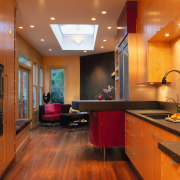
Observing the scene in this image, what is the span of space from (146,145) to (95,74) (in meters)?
6.36

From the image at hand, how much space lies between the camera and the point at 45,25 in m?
5.09

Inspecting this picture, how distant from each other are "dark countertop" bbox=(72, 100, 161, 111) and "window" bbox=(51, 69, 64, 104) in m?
5.61

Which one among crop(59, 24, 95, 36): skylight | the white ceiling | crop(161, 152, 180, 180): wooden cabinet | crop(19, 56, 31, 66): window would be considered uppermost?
crop(59, 24, 95, 36): skylight

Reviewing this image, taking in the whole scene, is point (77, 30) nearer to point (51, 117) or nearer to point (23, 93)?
point (23, 93)

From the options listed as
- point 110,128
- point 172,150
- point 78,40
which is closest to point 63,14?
Answer: point 110,128

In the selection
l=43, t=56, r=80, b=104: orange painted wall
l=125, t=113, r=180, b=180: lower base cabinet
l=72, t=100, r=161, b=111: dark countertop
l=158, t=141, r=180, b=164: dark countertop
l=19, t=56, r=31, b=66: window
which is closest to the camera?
l=158, t=141, r=180, b=164: dark countertop

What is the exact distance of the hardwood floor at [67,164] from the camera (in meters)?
2.98

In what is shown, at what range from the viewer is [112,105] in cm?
367

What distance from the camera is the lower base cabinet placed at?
1.99m

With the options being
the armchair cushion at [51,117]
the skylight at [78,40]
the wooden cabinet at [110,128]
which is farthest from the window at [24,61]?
the wooden cabinet at [110,128]

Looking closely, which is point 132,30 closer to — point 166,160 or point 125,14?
point 125,14

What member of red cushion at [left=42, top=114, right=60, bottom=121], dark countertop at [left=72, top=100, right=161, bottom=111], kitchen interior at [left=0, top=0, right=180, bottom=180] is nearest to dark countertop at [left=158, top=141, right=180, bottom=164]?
kitchen interior at [left=0, top=0, right=180, bottom=180]

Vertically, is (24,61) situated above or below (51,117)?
above

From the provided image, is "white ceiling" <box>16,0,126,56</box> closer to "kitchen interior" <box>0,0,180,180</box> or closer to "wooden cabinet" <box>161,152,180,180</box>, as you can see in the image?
"kitchen interior" <box>0,0,180,180</box>
